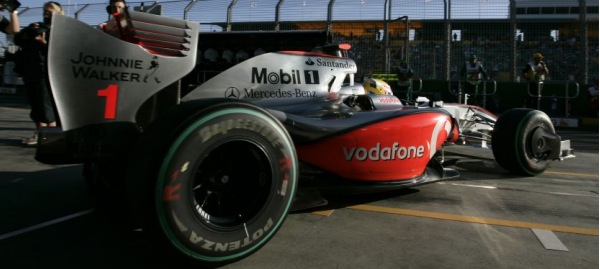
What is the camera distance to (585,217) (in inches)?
135

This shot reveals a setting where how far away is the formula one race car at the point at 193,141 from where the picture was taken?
82.7 inches

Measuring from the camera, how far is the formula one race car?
2.10m

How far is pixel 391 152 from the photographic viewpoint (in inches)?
131

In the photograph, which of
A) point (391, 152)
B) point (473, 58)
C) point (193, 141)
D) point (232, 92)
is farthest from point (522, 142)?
point (473, 58)

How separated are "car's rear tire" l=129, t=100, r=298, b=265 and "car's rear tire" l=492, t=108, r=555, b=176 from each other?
3.09 m

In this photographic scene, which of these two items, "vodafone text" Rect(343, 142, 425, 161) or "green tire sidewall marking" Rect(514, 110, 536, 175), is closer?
"vodafone text" Rect(343, 142, 425, 161)

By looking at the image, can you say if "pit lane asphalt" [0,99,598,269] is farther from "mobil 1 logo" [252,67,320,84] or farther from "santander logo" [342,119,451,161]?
"mobil 1 logo" [252,67,320,84]

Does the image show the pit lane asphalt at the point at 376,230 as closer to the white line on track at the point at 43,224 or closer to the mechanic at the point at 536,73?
the white line on track at the point at 43,224

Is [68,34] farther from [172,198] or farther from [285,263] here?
[285,263]

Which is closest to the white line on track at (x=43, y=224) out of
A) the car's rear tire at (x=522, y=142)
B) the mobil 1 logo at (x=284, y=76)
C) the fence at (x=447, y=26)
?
the mobil 1 logo at (x=284, y=76)

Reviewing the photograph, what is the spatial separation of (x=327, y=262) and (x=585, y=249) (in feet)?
5.05

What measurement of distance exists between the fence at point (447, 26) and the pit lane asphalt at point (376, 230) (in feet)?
29.2

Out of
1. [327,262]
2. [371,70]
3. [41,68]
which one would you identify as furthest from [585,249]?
[371,70]

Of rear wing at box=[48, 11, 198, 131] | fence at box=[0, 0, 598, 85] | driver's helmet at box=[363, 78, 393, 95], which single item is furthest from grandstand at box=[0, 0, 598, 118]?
rear wing at box=[48, 11, 198, 131]
